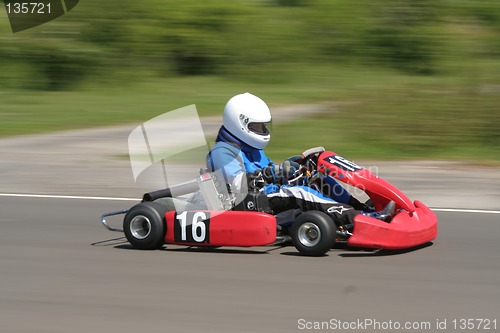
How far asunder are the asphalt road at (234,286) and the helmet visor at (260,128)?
3.01 feet

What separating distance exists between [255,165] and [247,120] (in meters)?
0.40

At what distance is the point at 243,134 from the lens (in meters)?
6.72

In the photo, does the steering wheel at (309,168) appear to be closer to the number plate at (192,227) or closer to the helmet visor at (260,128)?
the helmet visor at (260,128)

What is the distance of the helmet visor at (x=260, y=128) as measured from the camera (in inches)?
264

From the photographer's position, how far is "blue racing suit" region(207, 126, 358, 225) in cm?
636

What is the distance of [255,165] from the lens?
688cm

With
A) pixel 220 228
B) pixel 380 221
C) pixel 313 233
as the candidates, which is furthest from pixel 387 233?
pixel 220 228

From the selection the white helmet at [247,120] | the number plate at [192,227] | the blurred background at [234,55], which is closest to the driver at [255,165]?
the white helmet at [247,120]

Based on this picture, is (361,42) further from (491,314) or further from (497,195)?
(491,314)

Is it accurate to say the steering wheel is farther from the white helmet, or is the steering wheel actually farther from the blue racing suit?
the white helmet

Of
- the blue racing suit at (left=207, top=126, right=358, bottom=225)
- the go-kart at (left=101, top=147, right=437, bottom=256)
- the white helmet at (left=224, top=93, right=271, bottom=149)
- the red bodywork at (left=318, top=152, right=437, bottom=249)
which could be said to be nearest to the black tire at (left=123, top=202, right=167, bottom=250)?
the go-kart at (left=101, top=147, right=437, bottom=256)

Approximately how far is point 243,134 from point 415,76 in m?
12.8

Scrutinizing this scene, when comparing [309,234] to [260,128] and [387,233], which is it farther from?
[260,128]

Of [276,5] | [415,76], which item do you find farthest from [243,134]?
[276,5]
